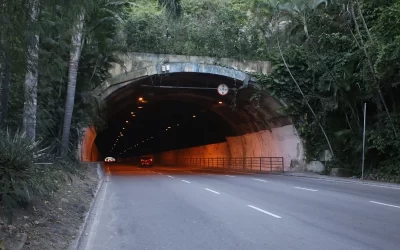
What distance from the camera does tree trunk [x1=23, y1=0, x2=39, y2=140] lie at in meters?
6.55

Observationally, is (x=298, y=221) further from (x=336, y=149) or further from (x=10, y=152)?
(x=336, y=149)

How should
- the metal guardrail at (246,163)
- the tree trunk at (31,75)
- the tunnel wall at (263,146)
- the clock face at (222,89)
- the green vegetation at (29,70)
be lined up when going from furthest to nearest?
the metal guardrail at (246,163), the tunnel wall at (263,146), the clock face at (222,89), the tree trunk at (31,75), the green vegetation at (29,70)

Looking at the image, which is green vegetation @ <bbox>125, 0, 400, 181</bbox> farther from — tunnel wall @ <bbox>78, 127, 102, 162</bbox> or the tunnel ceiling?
tunnel wall @ <bbox>78, 127, 102, 162</bbox>

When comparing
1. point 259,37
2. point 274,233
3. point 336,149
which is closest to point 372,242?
point 274,233

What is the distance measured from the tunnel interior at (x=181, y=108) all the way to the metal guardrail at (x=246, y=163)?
2.36 meters

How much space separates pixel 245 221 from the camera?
36.8ft

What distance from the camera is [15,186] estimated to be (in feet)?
27.6

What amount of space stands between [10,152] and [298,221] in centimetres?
653

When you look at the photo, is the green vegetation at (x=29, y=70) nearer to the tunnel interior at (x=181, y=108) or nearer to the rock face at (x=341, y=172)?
the tunnel interior at (x=181, y=108)

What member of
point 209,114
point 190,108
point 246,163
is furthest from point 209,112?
point 246,163

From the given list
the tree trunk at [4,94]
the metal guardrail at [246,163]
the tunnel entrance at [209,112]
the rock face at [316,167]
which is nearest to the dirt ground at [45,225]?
the tree trunk at [4,94]

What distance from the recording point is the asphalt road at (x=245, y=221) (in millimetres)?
8773

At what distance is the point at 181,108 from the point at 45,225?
141 feet

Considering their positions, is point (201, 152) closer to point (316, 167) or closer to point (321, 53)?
point (316, 167)
